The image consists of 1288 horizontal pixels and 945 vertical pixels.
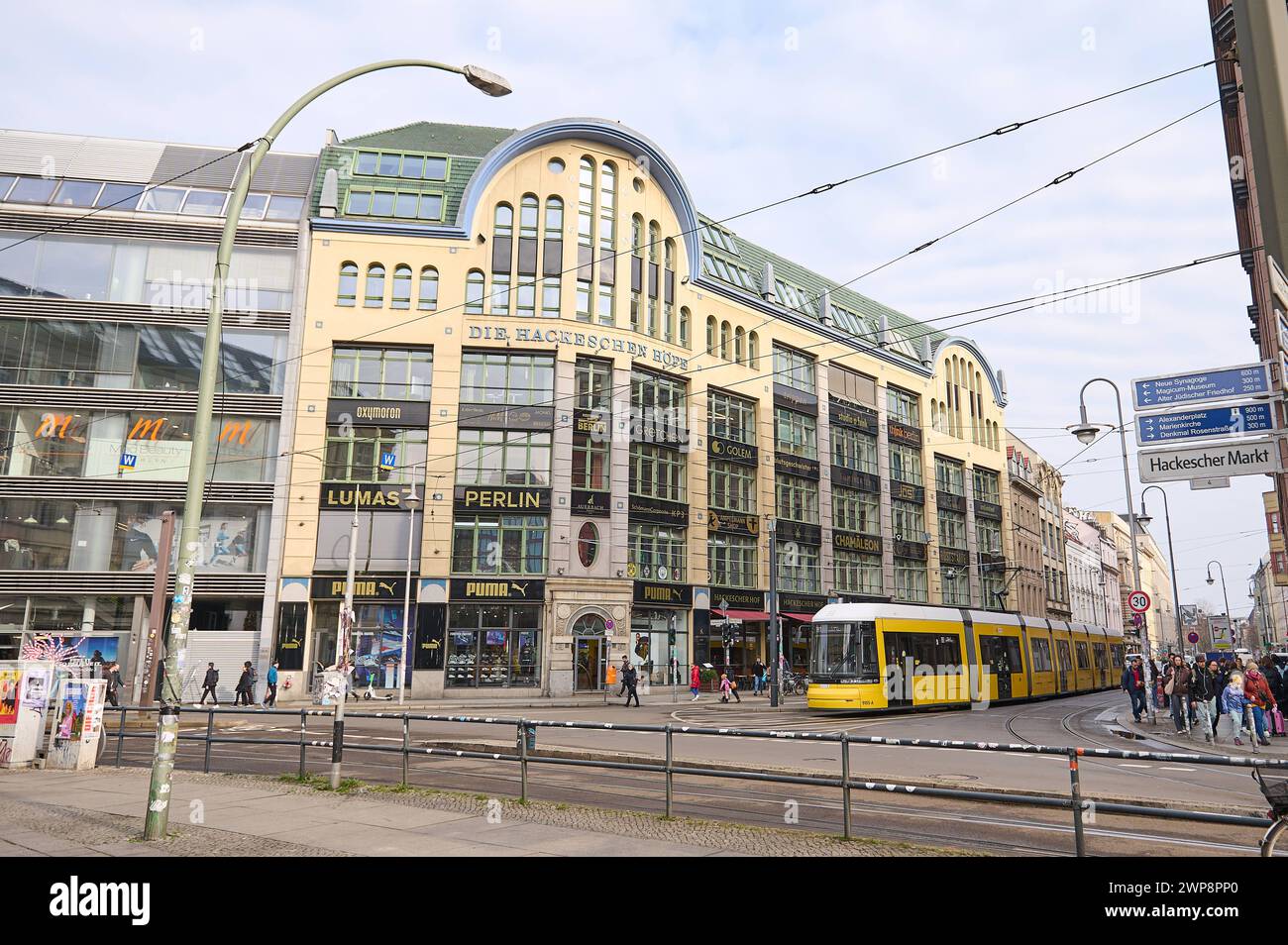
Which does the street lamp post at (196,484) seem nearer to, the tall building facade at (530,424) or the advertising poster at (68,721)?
the advertising poster at (68,721)

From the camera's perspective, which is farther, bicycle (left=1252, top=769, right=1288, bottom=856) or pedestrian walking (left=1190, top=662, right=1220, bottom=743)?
pedestrian walking (left=1190, top=662, right=1220, bottom=743)

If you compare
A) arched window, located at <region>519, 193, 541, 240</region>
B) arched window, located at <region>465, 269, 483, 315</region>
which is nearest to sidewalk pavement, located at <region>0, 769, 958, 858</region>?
arched window, located at <region>465, 269, 483, 315</region>

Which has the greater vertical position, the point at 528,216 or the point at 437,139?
the point at 437,139

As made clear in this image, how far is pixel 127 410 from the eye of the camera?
35906mm

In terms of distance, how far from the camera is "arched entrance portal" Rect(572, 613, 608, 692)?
121 ft

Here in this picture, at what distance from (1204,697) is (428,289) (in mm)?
31164

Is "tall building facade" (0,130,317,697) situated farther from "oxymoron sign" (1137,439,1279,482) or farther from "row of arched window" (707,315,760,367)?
"oxymoron sign" (1137,439,1279,482)

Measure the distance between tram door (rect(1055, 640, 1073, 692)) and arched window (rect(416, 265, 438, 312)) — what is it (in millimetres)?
29578

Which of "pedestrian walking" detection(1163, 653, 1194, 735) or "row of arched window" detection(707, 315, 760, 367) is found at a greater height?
"row of arched window" detection(707, 315, 760, 367)

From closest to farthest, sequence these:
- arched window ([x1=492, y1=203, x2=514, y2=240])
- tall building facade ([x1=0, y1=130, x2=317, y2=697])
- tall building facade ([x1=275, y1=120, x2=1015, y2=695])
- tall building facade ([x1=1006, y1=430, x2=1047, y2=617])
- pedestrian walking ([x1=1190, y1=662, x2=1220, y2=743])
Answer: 1. pedestrian walking ([x1=1190, y1=662, x2=1220, y2=743])
2. tall building facade ([x1=0, y1=130, x2=317, y2=697])
3. tall building facade ([x1=275, y1=120, x2=1015, y2=695])
4. arched window ([x1=492, y1=203, x2=514, y2=240])
5. tall building facade ([x1=1006, y1=430, x2=1047, y2=617])

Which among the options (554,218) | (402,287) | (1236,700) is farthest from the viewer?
(554,218)

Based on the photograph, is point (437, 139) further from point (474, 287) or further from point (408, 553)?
point (408, 553)

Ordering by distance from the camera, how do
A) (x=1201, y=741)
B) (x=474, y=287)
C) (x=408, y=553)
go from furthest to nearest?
(x=474, y=287) < (x=408, y=553) < (x=1201, y=741)

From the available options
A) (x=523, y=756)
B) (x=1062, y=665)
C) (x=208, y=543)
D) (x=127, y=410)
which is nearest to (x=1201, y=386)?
(x=523, y=756)
